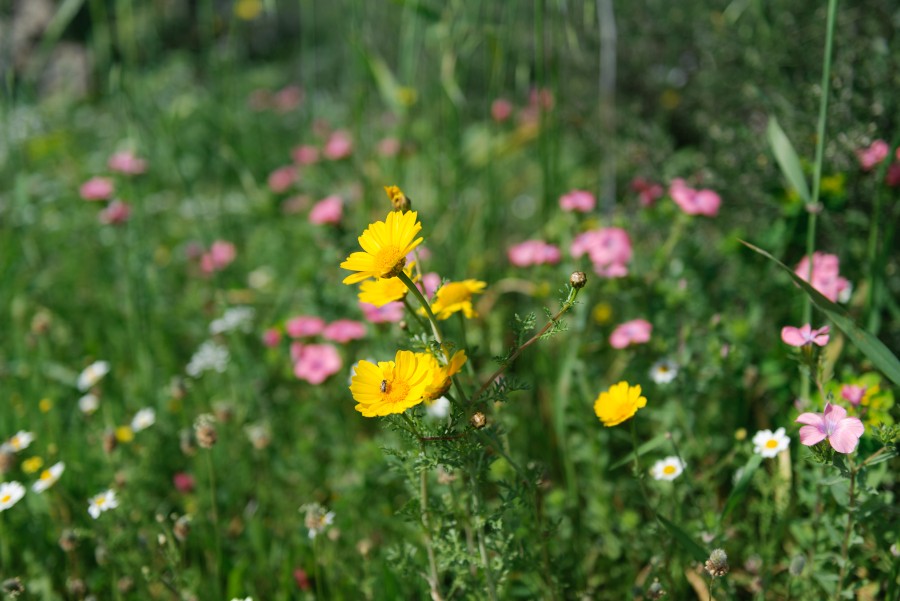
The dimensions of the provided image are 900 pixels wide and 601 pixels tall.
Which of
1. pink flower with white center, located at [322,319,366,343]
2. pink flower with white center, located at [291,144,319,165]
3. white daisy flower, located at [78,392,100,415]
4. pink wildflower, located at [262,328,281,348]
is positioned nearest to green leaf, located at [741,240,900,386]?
pink flower with white center, located at [322,319,366,343]

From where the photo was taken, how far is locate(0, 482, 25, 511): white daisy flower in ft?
3.79

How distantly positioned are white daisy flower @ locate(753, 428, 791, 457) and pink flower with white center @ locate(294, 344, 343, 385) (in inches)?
30.4

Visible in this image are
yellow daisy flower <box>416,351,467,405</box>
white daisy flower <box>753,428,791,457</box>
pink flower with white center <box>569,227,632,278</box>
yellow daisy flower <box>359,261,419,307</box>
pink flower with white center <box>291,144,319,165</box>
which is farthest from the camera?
pink flower with white center <box>291,144,319,165</box>

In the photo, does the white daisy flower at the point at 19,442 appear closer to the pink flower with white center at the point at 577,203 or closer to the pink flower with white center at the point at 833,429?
the pink flower with white center at the point at 577,203

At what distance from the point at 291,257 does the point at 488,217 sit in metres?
0.84

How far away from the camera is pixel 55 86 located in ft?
16.2

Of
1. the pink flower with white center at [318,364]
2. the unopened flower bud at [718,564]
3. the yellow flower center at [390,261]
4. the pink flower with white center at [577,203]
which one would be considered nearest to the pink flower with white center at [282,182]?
the pink flower with white center at [318,364]

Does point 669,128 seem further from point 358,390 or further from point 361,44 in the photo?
point 358,390

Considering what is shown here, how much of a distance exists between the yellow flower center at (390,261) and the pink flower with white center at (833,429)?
456mm

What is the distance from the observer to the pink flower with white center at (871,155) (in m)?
1.30

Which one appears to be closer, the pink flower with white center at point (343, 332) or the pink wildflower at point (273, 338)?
the pink flower with white center at point (343, 332)

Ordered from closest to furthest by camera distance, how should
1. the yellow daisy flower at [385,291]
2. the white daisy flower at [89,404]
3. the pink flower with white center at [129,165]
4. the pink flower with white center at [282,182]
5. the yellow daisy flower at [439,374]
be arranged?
the yellow daisy flower at [439,374]
the yellow daisy flower at [385,291]
the white daisy flower at [89,404]
the pink flower with white center at [129,165]
the pink flower with white center at [282,182]

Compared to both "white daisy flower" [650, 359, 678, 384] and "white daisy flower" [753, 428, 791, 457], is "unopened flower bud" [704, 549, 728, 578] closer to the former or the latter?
"white daisy flower" [753, 428, 791, 457]

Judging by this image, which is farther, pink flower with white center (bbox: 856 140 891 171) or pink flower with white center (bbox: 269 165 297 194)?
pink flower with white center (bbox: 269 165 297 194)
